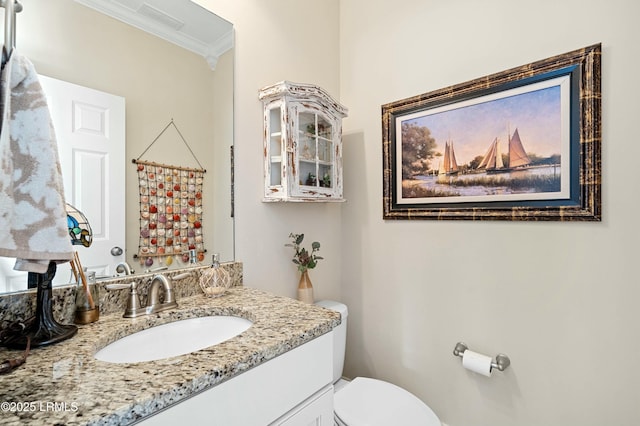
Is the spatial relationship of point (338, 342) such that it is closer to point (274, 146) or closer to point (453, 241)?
point (453, 241)

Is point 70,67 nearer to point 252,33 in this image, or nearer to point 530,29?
point 252,33

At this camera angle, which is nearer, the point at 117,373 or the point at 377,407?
the point at 117,373

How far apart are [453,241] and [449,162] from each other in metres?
0.39

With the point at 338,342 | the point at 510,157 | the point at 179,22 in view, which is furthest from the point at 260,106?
the point at 338,342

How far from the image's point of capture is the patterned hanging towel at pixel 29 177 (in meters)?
0.62

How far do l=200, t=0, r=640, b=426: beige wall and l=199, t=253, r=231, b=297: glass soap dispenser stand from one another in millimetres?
206

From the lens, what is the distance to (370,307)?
69.7 inches

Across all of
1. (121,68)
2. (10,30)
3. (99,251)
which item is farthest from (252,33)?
(99,251)

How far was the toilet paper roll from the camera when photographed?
129 centimetres

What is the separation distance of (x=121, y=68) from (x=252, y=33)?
644 millimetres

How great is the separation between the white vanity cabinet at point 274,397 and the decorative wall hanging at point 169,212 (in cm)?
63

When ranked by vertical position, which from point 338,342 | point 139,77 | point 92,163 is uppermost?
point 139,77

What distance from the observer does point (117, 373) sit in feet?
1.93

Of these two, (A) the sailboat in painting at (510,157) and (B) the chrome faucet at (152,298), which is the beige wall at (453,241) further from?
(B) the chrome faucet at (152,298)
